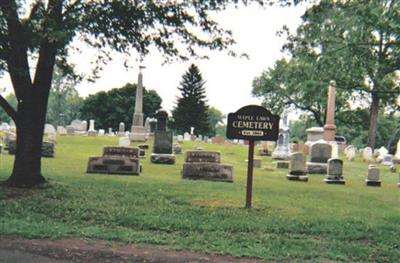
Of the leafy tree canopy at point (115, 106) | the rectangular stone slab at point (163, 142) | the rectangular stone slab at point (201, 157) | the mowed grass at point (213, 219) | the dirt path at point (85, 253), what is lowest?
the dirt path at point (85, 253)

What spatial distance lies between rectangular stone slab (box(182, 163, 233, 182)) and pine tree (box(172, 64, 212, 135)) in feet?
195

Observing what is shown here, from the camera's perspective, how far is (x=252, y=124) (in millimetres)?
10547

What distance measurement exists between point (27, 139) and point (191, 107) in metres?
65.2

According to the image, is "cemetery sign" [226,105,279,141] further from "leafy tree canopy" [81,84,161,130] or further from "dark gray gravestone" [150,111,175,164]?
"leafy tree canopy" [81,84,161,130]

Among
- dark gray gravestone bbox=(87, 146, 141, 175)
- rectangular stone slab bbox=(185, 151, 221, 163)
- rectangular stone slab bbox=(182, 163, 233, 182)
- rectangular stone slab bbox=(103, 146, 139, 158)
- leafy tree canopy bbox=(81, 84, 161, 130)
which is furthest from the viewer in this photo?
leafy tree canopy bbox=(81, 84, 161, 130)

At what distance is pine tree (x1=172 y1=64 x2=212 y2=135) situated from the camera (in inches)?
2997

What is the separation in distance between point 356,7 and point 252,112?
4193 mm

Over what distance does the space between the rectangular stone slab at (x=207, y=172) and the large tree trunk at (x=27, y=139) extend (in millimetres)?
5667

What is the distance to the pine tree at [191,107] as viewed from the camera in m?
76.1

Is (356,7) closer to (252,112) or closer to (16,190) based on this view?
(252,112)

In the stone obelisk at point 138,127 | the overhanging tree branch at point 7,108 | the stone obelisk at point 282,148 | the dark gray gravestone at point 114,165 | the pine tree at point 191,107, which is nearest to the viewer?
the overhanging tree branch at point 7,108

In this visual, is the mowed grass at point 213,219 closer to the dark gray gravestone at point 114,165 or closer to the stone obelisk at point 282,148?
the dark gray gravestone at point 114,165

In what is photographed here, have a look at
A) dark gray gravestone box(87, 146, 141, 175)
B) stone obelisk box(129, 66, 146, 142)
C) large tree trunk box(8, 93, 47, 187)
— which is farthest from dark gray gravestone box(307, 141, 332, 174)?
stone obelisk box(129, 66, 146, 142)

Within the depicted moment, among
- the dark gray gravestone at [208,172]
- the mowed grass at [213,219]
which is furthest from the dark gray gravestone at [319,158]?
the mowed grass at [213,219]
